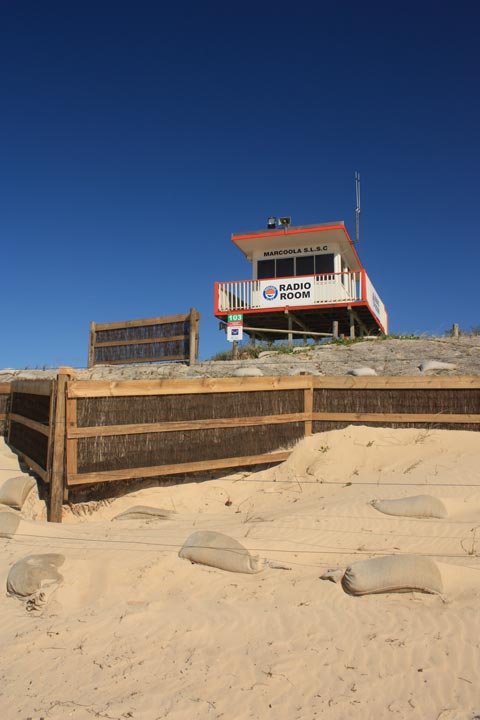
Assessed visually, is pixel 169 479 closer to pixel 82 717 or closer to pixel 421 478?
pixel 421 478

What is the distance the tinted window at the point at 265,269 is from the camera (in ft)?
77.4

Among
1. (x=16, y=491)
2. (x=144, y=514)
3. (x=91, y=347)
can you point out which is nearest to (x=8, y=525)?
(x=16, y=491)

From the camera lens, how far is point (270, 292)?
21922 mm

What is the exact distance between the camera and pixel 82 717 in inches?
137

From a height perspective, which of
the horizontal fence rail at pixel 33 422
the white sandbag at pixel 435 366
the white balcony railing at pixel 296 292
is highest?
the white balcony railing at pixel 296 292

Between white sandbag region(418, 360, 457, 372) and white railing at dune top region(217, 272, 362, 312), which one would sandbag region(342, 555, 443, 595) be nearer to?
white sandbag region(418, 360, 457, 372)

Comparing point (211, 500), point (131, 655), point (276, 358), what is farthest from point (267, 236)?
point (131, 655)

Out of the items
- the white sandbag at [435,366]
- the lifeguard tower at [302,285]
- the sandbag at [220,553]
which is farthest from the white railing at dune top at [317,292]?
the sandbag at [220,553]

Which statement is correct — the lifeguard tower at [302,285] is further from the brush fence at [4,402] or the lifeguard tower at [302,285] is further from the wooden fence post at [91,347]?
the brush fence at [4,402]

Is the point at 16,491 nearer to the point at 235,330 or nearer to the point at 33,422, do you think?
the point at 33,422

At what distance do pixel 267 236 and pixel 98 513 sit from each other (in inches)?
648

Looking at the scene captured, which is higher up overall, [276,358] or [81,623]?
[276,358]

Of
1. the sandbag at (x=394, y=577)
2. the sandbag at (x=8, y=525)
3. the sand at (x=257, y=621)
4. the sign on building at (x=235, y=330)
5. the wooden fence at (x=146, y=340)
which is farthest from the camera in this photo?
the sign on building at (x=235, y=330)

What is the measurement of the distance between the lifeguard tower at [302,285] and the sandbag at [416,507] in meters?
13.7
